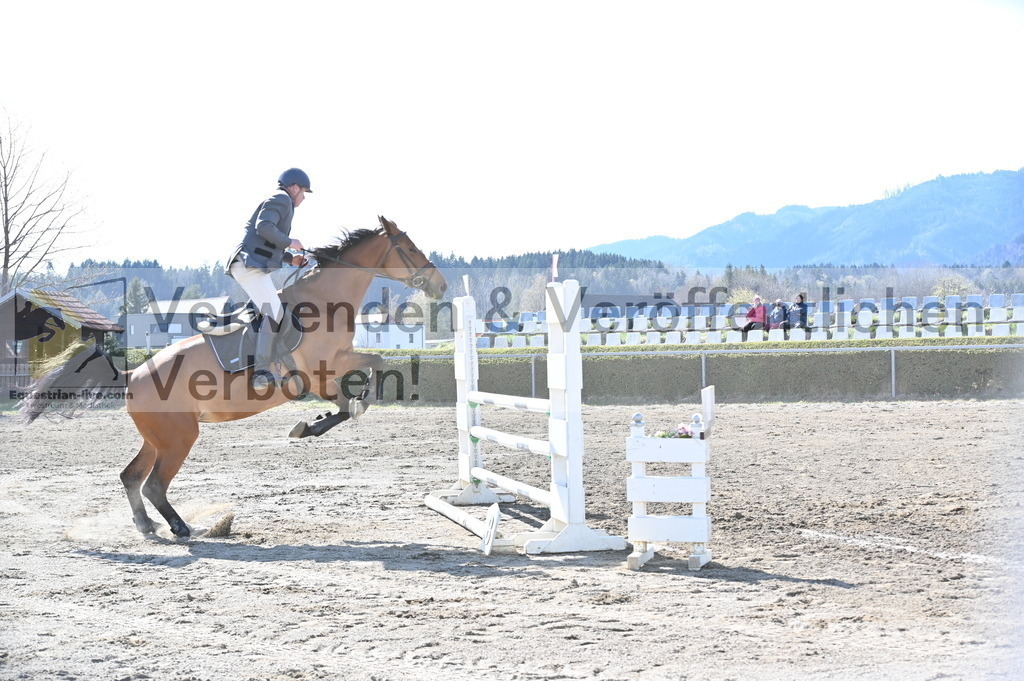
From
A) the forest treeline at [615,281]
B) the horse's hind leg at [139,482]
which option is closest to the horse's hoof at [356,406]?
the horse's hind leg at [139,482]

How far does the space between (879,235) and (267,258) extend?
160355 mm

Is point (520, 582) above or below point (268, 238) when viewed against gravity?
below

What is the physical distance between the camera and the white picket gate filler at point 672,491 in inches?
217

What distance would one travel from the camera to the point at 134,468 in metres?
7.20

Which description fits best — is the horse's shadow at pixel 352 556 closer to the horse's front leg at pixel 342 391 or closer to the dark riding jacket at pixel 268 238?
the horse's front leg at pixel 342 391

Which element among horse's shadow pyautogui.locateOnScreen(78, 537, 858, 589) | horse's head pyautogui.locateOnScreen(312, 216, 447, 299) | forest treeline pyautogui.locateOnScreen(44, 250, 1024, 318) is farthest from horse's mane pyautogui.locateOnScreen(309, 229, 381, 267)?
forest treeline pyautogui.locateOnScreen(44, 250, 1024, 318)

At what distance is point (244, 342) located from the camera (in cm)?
693

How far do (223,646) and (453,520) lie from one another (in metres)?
3.38

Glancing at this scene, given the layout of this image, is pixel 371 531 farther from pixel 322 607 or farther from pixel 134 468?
pixel 322 607

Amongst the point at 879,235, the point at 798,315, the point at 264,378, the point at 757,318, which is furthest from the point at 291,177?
the point at 879,235

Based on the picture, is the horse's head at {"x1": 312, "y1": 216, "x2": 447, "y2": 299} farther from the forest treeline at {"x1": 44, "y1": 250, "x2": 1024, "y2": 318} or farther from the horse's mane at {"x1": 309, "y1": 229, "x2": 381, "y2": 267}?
the forest treeline at {"x1": 44, "y1": 250, "x2": 1024, "y2": 318}

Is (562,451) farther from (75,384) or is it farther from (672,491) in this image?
(75,384)

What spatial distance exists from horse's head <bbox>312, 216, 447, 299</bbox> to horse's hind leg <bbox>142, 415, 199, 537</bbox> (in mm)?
1621

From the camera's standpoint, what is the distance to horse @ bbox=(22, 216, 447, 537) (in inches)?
273
